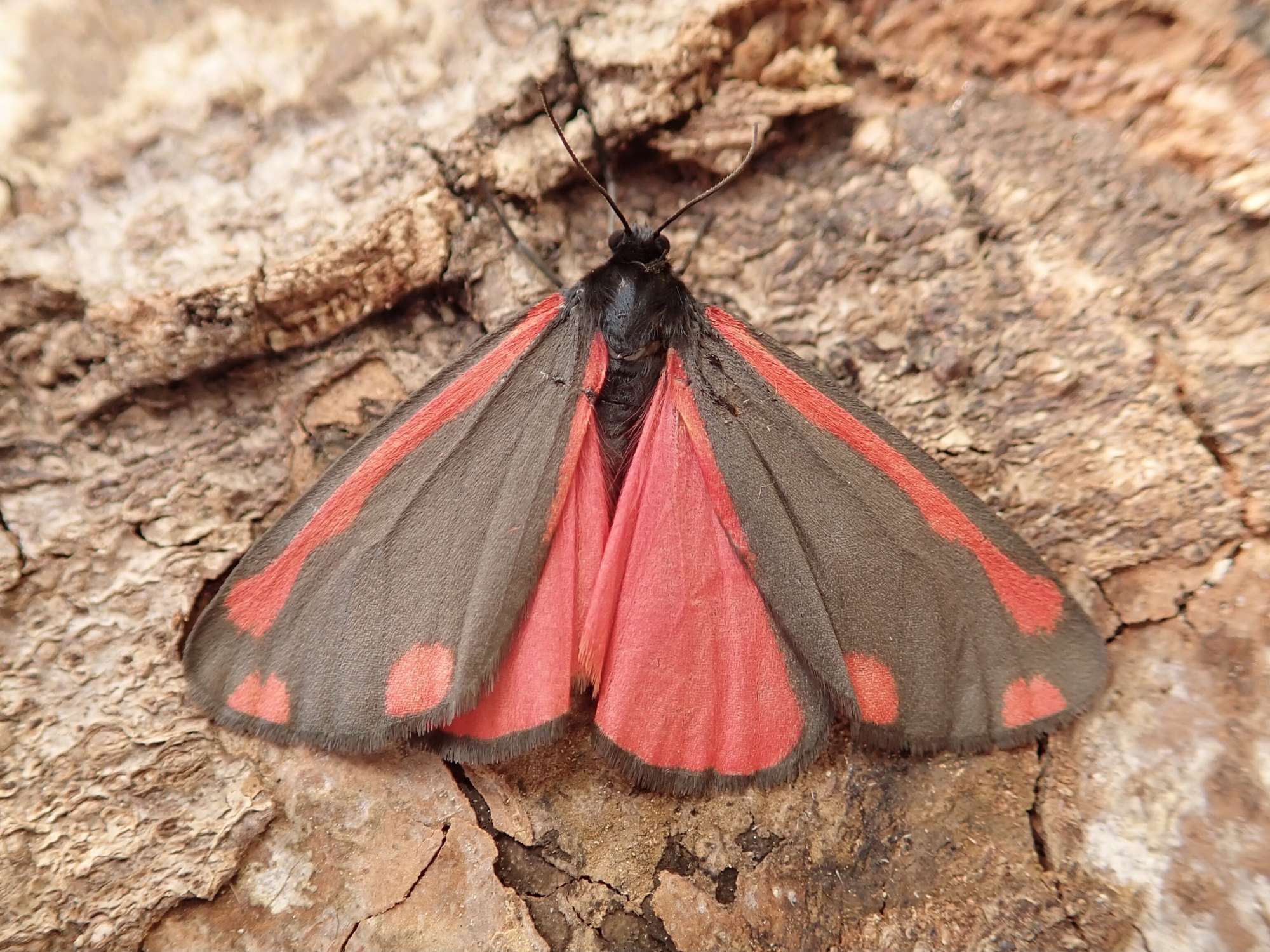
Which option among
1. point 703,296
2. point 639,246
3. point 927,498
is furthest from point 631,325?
point 927,498

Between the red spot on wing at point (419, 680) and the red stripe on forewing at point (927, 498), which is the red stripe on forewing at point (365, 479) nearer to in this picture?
the red spot on wing at point (419, 680)

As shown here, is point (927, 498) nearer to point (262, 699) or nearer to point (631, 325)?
point (631, 325)

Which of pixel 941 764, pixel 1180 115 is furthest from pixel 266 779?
pixel 1180 115

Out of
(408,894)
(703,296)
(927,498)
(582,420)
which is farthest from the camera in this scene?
(703,296)

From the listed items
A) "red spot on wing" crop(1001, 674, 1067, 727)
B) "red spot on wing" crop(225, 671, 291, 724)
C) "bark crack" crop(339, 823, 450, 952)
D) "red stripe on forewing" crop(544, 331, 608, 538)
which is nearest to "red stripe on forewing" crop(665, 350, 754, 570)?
"red stripe on forewing" crop(544, 331, 608, 538)

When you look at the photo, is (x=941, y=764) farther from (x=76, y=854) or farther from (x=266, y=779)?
(x=76, y=854)

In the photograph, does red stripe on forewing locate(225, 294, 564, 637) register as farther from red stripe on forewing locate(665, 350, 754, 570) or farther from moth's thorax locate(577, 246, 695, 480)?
red stripe on forewing locate(665, 350, 754, 570)

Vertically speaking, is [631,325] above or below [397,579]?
above
